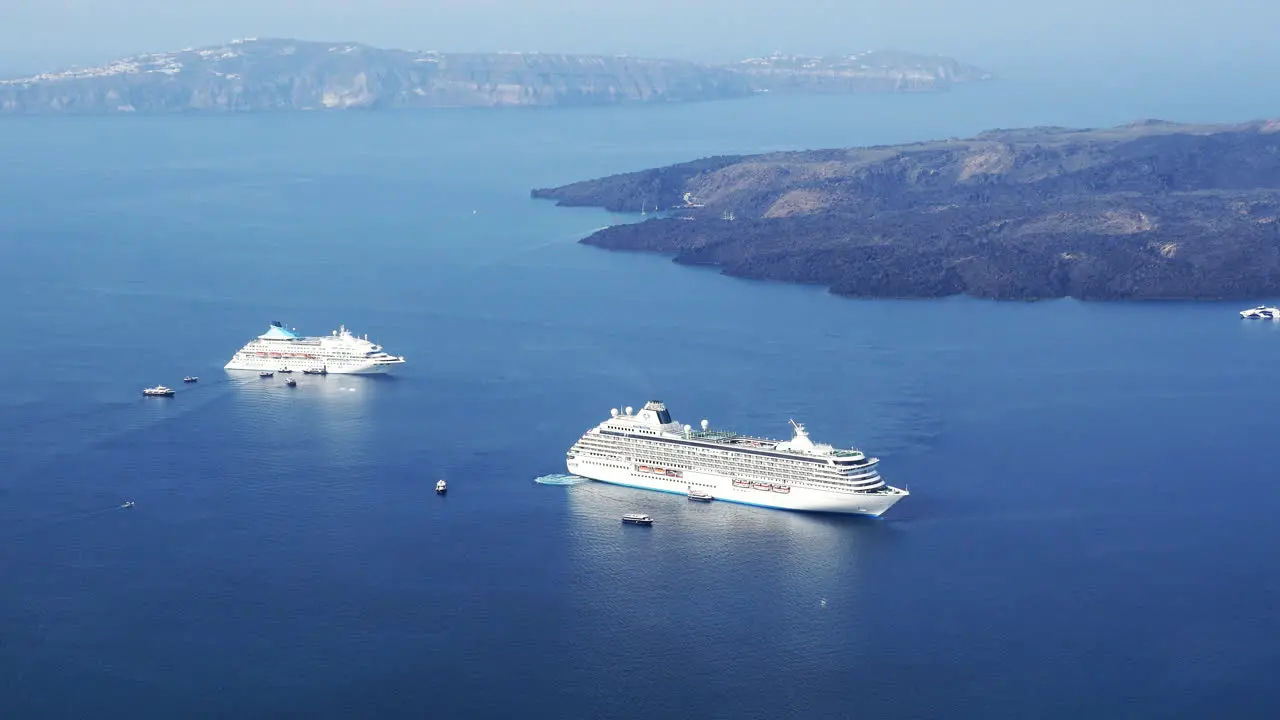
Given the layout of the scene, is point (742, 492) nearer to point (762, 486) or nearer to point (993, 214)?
point (762, 486)

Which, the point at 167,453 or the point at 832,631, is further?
the point at 167,453

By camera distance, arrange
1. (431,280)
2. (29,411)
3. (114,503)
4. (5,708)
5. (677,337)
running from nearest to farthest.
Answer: (5,708)
(114,503)
(29,411)
(677,337)
(431,280)

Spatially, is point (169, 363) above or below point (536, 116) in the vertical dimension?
below

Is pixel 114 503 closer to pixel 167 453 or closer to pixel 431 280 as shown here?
pixel 167 453

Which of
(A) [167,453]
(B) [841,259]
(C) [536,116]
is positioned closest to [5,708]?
(A) [167,453]

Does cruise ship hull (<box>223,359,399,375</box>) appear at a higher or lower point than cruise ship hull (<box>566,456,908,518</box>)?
higher

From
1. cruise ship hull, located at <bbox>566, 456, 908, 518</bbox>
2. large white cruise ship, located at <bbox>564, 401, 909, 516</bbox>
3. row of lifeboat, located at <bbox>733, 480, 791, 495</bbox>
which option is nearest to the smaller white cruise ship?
large white cruise ship, located at <bbox>564, 401, 909, 516</bbox>

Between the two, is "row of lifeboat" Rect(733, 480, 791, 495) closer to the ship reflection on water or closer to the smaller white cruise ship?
the ship reflection on water
